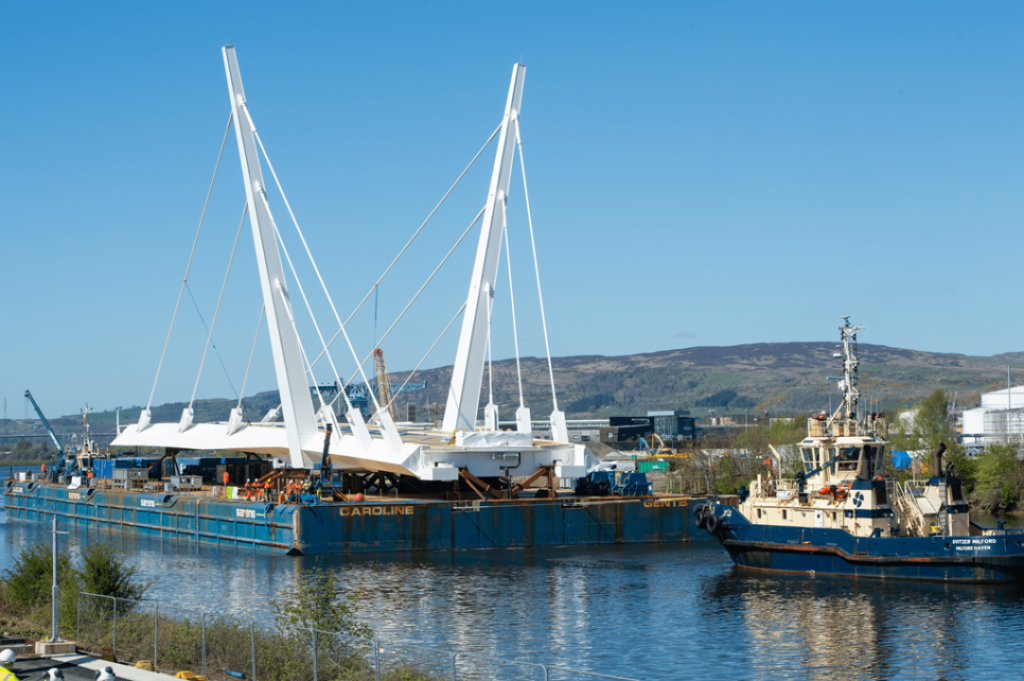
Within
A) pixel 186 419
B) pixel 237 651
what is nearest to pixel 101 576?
pixel 237 651

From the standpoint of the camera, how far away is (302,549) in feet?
199

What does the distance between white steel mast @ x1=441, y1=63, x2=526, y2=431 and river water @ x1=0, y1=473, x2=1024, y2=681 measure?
37.3ft

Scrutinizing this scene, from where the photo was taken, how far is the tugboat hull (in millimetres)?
44844

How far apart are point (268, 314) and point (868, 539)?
38.3 meters

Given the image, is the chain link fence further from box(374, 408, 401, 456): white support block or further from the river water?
box(374, 408, 401, 456): white support block

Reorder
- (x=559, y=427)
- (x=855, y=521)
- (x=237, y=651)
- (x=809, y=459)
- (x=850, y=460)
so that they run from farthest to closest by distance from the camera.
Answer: (x=559, y=427) < (x=809, y=459) < (x=850, y=460) < (x=855, y=521) < (x=237, y=651)

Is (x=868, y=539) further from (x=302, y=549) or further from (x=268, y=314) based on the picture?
(x=268, y=314)

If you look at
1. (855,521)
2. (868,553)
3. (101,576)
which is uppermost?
(101,576)

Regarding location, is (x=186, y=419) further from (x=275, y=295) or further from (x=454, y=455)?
(x=454, y=455)

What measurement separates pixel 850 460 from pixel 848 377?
360 cm

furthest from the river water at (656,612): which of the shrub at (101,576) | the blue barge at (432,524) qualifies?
the shrub at (101,576)

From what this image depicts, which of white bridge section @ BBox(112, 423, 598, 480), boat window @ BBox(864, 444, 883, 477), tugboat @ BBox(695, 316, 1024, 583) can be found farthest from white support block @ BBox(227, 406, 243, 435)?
boat window @ BBox(864, 444, 883, 477)

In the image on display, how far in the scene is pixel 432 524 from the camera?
62.8m

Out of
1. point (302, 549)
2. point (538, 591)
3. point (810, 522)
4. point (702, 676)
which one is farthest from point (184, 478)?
point (702, 676)
